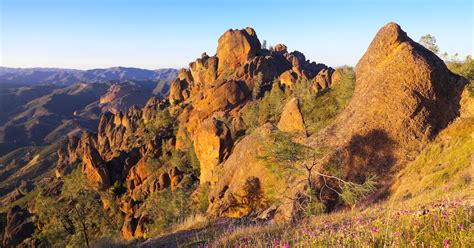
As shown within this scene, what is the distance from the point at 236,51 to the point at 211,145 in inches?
3309

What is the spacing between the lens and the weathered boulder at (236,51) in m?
128

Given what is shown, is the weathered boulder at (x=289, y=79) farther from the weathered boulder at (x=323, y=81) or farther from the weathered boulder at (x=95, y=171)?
the weathered boulder at (x=95, y=171)

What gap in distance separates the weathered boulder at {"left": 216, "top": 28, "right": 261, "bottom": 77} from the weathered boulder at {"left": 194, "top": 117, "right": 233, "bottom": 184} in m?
74.6

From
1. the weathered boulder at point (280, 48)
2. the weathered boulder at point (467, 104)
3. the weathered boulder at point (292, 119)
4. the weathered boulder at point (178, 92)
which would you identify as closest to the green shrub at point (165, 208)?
the weathered boulder at point (292, 119)

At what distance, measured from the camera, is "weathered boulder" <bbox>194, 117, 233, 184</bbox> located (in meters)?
50.7

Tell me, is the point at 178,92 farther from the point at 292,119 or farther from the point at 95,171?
the point at 292,119

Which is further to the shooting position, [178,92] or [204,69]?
[178,92]

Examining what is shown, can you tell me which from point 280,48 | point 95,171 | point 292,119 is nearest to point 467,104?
point 292,119

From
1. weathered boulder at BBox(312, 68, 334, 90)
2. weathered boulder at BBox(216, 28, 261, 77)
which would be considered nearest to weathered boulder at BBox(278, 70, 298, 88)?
weathered boulder at BBox(312, 68, 334, 90)

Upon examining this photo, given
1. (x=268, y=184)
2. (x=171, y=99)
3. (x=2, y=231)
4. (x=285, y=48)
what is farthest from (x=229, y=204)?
(x=285, y=48)

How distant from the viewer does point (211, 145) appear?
5153cm

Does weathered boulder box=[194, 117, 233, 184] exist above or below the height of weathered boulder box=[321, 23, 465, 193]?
below

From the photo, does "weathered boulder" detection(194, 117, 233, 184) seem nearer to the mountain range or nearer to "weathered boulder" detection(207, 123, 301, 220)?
the mountain range

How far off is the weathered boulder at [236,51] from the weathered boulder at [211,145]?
74.6 metres
